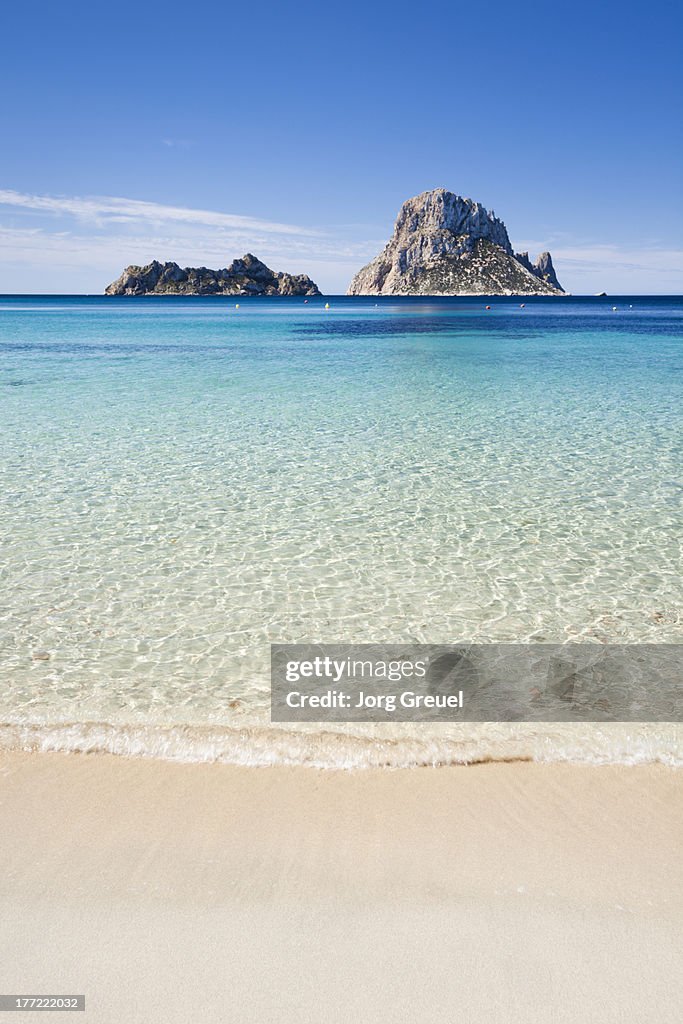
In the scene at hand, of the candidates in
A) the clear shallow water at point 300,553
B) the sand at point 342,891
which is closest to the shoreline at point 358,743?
the clear shallow water at point 300,553

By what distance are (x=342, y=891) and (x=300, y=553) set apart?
5354mm

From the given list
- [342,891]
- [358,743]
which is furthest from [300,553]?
[342,891]

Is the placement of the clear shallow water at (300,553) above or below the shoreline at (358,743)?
above

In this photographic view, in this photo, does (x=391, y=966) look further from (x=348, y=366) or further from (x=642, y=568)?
(x=348, y=366)

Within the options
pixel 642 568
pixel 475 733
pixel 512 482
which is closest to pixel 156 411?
pixel 512 482

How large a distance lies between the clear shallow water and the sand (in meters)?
0.44

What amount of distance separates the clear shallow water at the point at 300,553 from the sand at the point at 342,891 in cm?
44

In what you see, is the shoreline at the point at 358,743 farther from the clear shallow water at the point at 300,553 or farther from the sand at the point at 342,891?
the sand at the point at 342,891

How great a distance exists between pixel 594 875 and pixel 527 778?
0.98 m

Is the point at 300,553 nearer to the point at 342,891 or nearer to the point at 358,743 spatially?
the point at 358,743

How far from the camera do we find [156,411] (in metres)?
19.8

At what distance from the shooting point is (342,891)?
3.84 metres

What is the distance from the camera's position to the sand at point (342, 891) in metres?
3.23

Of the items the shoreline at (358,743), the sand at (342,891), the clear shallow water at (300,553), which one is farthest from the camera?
the clear shallow water at (300,553)
